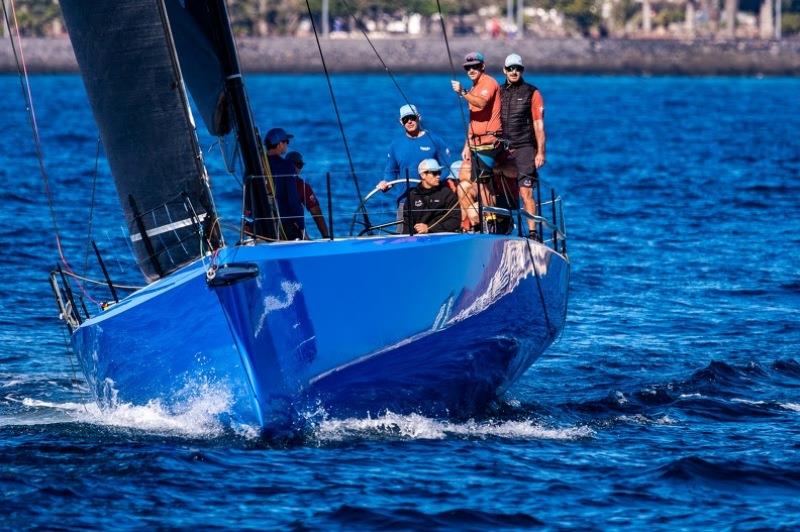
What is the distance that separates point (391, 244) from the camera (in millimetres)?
11164

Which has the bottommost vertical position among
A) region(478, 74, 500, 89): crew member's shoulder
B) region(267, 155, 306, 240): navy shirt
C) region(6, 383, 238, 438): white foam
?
region(6, 383, 238, 438): white foam

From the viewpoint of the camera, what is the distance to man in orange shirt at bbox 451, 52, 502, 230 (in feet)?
42.6

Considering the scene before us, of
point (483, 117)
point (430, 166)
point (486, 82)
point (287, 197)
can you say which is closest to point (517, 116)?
point (483, 117)

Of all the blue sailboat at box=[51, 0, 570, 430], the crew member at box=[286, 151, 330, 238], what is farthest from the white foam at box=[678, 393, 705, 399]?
the crew member at box=[286, 151, 330, 238]

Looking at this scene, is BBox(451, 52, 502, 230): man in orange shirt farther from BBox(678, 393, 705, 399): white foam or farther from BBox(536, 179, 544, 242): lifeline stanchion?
BBox(678, 393, 705, 399): white foam

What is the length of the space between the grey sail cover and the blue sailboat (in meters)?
0.01

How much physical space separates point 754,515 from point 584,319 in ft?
25.9

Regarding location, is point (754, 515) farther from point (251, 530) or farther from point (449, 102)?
point (449, 102)

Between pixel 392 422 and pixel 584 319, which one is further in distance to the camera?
pixel 584 319

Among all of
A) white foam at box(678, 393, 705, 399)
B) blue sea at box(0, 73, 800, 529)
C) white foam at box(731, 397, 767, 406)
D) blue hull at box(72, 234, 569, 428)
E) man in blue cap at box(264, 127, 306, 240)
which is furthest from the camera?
white foam at box(678, 393, 705, 399)

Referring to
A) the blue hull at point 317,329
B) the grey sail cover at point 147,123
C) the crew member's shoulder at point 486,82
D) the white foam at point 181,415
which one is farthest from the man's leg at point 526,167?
the white foam at point 181,415

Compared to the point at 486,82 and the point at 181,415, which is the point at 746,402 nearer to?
the point at 486,82

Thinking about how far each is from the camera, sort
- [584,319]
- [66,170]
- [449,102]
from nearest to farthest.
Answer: [584,319], [66,170], [449,102]

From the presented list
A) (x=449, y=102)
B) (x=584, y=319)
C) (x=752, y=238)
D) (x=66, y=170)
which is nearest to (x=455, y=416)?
(x=584, y=319)
